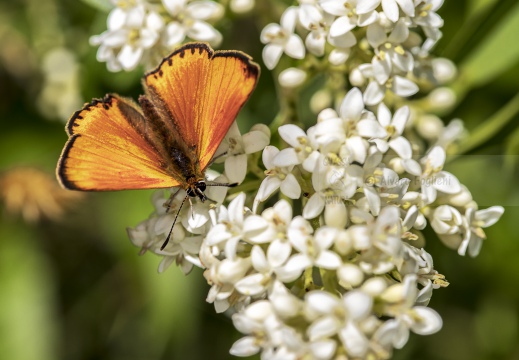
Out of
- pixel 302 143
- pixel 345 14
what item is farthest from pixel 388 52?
pixel 302 143

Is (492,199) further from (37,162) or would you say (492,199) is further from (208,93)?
(37,162)

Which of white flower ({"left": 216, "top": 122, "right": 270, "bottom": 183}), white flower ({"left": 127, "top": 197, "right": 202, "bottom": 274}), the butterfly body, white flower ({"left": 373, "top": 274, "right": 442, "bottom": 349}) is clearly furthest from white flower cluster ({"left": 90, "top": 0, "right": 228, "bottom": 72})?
white flower ({"left": 373, "top": 274, "right": 442, "bottom": 349})

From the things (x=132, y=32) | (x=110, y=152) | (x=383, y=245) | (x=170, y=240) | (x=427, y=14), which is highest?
(x=427, y=14)

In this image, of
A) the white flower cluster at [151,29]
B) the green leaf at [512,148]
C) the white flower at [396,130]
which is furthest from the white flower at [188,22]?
the green leaf at [512,148]

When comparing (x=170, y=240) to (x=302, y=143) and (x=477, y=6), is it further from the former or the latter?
(x=477, y=6)

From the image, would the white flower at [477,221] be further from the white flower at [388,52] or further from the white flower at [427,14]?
the white flower at [427,14]

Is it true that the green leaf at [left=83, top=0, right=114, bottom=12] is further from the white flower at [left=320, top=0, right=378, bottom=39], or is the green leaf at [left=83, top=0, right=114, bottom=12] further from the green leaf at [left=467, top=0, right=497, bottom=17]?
the green leaf at [left=467, top=0, right=497, bottom=17]
